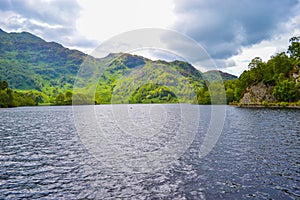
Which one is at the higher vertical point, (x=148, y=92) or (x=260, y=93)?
(x=260, y=93)

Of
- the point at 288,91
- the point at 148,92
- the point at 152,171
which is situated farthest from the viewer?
the point at 288,91

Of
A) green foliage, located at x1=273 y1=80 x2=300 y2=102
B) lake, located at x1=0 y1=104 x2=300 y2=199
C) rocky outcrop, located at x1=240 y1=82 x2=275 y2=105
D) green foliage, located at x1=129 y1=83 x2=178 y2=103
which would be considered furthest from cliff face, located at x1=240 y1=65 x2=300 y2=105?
lake, located at x1=0 y1=104 x2=300 y2=199

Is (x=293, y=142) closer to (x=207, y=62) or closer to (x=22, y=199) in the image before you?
(x=207, y=62)

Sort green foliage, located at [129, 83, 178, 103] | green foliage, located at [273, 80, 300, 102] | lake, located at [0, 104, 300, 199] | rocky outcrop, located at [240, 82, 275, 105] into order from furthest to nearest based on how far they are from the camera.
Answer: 1. rocky outcrop, located at [240, 82, 275, 105]
2. green foliage, located at [273, 80, 300, 102]
3. green foliage, located at [129, 83, 178, 103]
4. lake, located at [0, 104, 300, 199]

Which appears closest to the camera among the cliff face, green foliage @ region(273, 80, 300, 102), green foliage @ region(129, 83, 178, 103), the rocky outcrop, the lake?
the lake

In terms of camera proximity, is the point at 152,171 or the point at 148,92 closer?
the point at 152,171

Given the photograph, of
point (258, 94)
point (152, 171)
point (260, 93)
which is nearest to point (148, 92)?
point (152, 171)

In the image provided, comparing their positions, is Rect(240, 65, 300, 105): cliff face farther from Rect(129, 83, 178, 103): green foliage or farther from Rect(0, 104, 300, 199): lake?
Rect(0, 104, 300, 199): lake

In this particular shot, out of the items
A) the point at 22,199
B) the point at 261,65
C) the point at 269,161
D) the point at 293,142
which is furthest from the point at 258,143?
the point at 261,65

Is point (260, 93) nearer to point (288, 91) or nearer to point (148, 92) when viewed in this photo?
point (288, 91)

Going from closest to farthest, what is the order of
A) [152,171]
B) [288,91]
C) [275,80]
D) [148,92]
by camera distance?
[152,171], [148,92], [288,91], [275,80]

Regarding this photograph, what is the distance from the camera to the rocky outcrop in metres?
146

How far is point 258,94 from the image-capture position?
151 m

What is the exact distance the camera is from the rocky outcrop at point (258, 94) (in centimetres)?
14625
